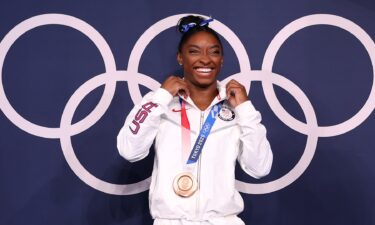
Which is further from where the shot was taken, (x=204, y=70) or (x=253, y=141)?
(x=204, y=70)

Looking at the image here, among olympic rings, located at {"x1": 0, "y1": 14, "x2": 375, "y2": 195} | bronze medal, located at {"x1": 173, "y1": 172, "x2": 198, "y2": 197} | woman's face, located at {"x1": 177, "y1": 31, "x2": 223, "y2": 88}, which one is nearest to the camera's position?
bronze medal, located at {"x1": 173, "y1": 172, "x2": 198, "y2": 197}

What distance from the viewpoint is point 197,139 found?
215cm

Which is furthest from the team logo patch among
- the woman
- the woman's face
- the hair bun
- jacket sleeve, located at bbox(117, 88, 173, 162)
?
the hair bun

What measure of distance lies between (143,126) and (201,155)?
0.91 ft

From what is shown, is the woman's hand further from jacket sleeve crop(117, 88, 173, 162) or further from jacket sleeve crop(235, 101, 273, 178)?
jacket sleeve crop(117, 88, 173, 162)

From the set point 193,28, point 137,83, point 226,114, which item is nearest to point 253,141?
point 226,114

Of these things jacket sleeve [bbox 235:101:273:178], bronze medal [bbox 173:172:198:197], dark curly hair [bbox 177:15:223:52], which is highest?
dark curly hair [bbox 177:15:223:52]

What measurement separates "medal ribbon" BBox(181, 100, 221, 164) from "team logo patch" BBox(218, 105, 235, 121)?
2 cm

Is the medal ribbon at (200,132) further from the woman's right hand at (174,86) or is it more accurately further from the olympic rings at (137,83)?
the olympic rings at (137,83)

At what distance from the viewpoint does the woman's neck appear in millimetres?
2271

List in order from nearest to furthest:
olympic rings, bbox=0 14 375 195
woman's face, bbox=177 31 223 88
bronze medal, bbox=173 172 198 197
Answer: bronze medal, bbox=173 172 198 197, woman's face, bbox=177 31 223 88, olympic rings, bbox=0 14 375 195

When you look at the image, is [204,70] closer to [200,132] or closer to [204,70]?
[204,70]

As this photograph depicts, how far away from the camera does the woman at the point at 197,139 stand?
2072 millimetres

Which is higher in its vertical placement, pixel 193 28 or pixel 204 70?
pixel 193 28
